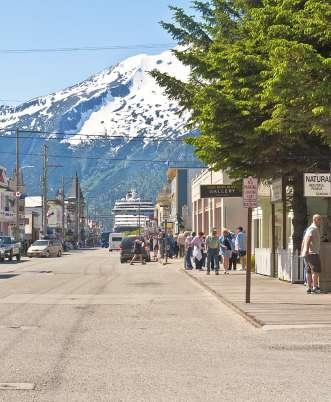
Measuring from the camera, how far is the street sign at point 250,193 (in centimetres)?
1828

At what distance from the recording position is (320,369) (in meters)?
9.74

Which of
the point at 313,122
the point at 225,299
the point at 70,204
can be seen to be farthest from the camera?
the point at 70,204

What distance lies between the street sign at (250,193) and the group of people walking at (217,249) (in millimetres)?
11733

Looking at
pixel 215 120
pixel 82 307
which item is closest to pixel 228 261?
pixel 215 120

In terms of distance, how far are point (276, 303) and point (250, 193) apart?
2545mm

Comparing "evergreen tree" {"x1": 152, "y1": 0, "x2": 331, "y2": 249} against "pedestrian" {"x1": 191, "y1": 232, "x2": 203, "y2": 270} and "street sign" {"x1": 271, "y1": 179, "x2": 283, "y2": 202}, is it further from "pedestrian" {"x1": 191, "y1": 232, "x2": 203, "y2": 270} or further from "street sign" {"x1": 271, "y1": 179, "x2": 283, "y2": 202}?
"pedestrian" {"x1": 191, "y1": 232, "x2": 203, "y2": 270}

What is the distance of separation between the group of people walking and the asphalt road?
1226 cm

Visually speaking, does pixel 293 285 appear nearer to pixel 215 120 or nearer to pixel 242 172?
pixel 242 172

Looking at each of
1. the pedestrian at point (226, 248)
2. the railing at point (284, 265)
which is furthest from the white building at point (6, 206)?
the railing at point (284, 265)

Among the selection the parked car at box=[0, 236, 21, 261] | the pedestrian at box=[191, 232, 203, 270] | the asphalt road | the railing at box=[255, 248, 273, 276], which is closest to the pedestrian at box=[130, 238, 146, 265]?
the parked car at box=[0, 236, 21, 261]

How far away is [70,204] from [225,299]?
17207 cm

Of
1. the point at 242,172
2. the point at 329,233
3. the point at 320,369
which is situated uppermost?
the point at 242,172

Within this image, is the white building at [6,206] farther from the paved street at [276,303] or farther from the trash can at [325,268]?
the trash can at [325,268]

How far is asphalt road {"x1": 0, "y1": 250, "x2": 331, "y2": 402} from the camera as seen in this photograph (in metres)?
8.39
